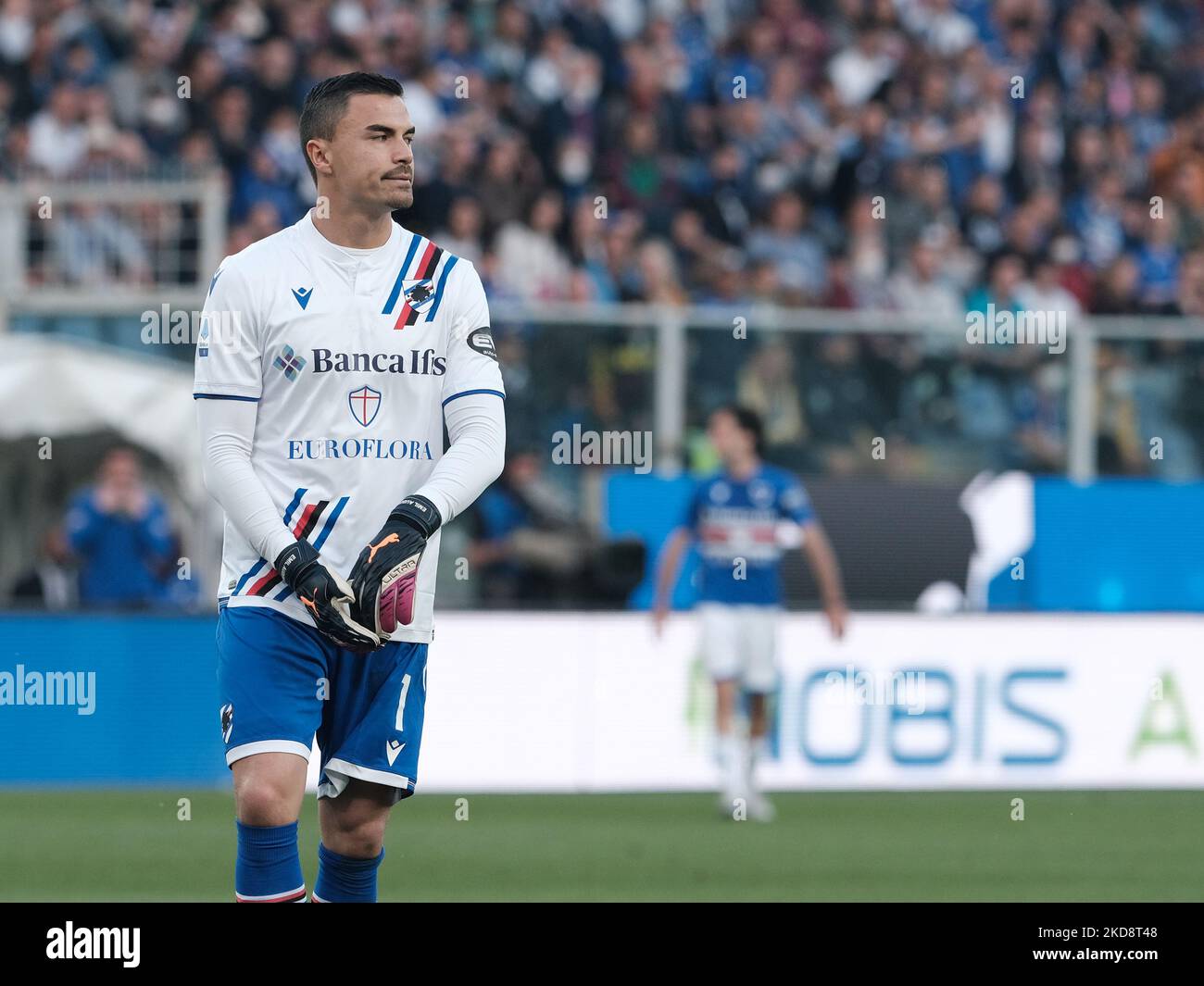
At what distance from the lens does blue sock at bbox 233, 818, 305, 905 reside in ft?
18.5

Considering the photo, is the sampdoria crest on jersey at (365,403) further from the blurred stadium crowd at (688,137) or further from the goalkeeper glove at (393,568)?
the blurred stadium crowd at (688,137)

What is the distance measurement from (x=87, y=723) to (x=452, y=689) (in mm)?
2088

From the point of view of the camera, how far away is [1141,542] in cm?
1515

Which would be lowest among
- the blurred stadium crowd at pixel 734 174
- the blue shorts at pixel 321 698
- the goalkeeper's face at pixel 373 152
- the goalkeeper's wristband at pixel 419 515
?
the blue shorts at pixel 321 698

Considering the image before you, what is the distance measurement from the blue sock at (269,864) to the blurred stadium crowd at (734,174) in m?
8.96

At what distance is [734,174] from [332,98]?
1173cm

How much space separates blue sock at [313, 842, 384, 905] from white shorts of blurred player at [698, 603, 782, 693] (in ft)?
24.0

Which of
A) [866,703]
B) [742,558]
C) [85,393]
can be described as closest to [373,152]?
[742,558]

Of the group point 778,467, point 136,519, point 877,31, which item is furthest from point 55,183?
point 877,31

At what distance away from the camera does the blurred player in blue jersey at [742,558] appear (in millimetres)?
13188

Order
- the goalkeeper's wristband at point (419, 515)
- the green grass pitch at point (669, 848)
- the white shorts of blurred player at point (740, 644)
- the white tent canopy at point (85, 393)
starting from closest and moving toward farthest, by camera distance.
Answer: the goalkeeper's wristband at point (419, 515), the green grass pitch at point (669, 848), the white shorts of blurred player at point (740, 644), the white tent canopy at point (85, 393)

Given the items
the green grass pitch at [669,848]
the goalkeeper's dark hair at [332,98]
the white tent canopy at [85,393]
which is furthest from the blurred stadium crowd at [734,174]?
the goalkeeper's dark hair at [332,98]

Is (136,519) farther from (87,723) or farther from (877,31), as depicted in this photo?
(877,31)

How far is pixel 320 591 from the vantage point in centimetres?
546
